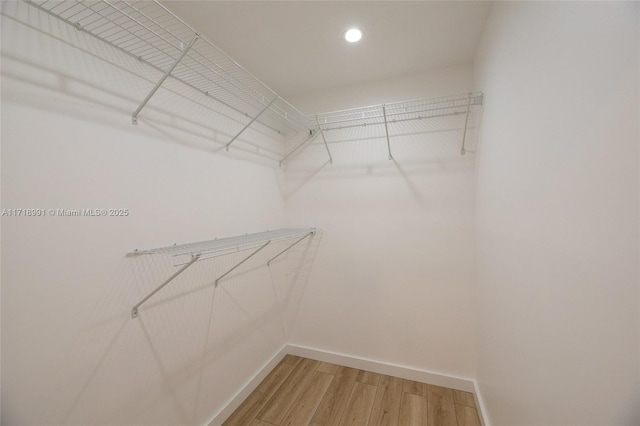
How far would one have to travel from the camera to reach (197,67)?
1.47 m

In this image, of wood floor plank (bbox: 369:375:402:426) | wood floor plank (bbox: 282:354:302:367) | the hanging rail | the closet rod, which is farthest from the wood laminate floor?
the closet rod

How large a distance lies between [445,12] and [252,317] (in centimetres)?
244

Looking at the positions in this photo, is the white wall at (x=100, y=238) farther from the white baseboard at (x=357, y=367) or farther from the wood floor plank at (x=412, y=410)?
the wood floor plank at (x=412, y=410)

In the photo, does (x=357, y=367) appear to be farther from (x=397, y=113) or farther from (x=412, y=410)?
(x=397, y=113)

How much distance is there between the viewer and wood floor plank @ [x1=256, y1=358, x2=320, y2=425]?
169cm

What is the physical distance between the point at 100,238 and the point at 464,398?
2525 millimetres

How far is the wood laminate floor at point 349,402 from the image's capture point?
164 cm

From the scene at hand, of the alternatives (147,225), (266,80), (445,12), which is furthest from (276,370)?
(445,12)

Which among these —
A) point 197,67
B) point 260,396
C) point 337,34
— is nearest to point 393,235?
point 337,34

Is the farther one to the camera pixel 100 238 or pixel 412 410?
→ pixel 412 410

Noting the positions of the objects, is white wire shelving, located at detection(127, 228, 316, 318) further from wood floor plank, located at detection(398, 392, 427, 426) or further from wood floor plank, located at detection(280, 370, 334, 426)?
wood floor plank, located at detection(398, 392, 427, 426)

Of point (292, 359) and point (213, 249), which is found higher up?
point (213, 249)

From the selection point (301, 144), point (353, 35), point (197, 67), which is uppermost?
point (353, 35)

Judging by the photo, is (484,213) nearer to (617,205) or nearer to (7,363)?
(617,205)
